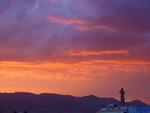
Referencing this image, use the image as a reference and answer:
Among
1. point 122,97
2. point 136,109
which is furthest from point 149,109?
point 122,97

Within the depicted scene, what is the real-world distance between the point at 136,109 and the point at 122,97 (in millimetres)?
12449

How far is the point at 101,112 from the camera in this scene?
59.8 m

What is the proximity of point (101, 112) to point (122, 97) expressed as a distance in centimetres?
1057

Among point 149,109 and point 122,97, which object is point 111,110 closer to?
point 149,109

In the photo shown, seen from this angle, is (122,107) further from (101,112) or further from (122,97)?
(122,97)

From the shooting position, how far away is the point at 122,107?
186ft

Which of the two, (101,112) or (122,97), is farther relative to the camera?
(122,97)

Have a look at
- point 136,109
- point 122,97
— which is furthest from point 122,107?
point 122,97

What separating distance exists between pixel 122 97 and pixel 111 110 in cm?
1176

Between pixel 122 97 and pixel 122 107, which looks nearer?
pixel 122 107

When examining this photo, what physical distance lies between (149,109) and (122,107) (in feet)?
12.8

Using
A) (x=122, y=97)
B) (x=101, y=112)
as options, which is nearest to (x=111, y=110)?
(x=101, y=112)

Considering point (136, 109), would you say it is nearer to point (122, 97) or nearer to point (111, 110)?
point (111, 110)

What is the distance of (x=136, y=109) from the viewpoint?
188 feet
